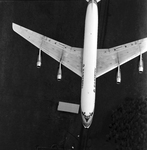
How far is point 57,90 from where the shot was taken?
18719 mm

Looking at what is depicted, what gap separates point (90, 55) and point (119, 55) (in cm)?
249

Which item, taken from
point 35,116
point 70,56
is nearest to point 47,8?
point 70,56

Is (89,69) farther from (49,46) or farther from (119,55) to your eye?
(49,46)

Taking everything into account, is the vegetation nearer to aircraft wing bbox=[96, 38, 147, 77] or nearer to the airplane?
the airplane

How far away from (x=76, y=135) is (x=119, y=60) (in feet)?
24.7

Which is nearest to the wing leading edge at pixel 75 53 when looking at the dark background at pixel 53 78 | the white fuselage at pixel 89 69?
the white fuselage at pixel 89 69

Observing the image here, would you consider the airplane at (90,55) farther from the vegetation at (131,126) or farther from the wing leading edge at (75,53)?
the vegetation at (131,126)

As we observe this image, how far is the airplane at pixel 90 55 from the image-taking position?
15.3 m

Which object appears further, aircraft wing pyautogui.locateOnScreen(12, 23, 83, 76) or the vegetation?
aircraft wing pyautogui.locateOnScreen(12, 23, 83, 76)

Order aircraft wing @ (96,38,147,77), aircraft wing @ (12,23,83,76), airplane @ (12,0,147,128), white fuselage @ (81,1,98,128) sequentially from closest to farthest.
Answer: white fuselage @ (81,1,98,128)
airplane @ (12,0,147,128)
aircraft wing @ (96,38,147,77)
aircraft wing @ (12,23,83,76)

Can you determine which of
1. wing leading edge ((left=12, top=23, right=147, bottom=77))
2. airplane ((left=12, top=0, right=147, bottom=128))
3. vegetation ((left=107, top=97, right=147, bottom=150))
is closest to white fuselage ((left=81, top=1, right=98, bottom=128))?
airplane ((left=12, top=0, right=147, bottom=128))

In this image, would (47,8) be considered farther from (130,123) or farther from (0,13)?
(130,123)

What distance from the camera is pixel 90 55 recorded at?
15.7 m

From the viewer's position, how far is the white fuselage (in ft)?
49.2
